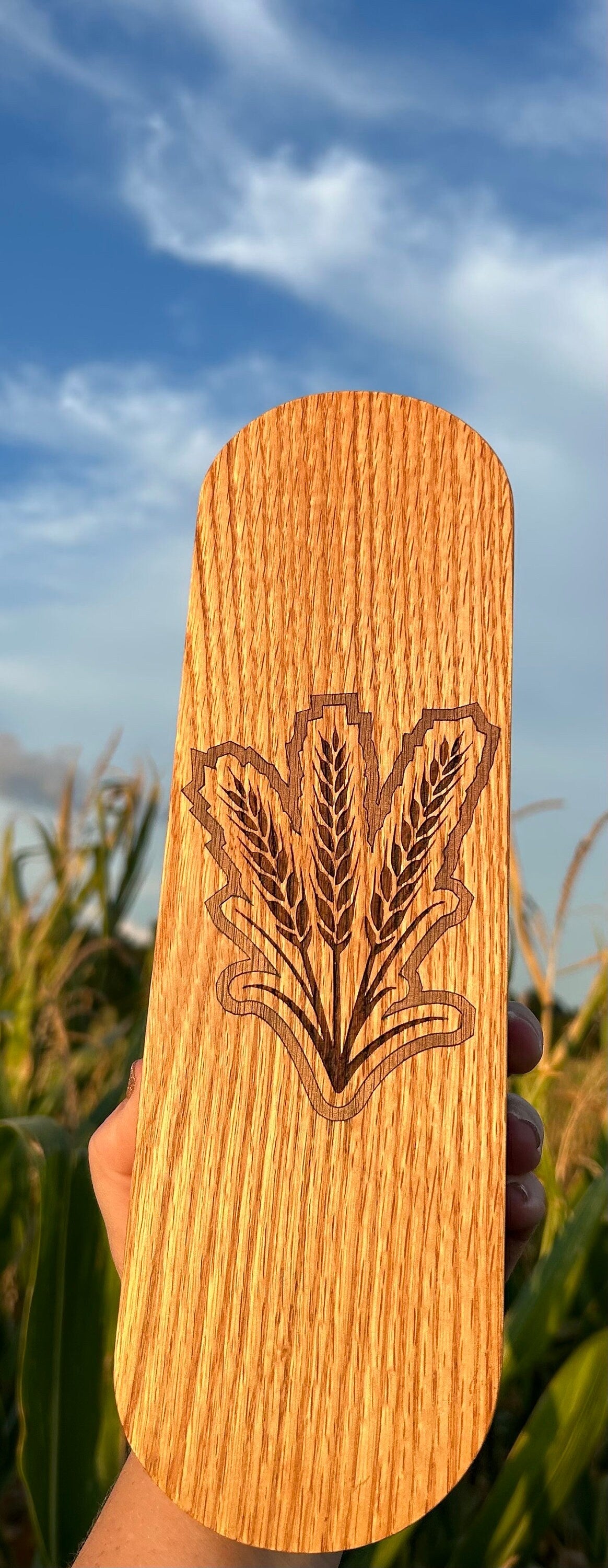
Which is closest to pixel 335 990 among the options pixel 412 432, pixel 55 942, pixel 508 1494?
pixel 412 432

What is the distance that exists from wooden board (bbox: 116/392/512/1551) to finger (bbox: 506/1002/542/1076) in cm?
5

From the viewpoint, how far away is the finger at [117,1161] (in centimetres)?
68

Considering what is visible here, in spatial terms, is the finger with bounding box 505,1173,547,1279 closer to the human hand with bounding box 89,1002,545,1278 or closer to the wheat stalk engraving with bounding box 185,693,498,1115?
the human hand with bounding box 89,1002,545,1278

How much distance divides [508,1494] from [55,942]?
1297 mm

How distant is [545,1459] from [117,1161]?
0.54 metres

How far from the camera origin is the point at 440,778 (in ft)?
2.05

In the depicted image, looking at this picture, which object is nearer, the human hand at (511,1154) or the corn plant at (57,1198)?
the human hand at (511,1154)

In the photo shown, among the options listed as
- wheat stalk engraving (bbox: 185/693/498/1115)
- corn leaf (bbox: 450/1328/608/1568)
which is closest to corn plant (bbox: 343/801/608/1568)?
corn leaf (bbox: 450/1328/608/1568)

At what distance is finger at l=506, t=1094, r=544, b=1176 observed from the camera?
2.02ft

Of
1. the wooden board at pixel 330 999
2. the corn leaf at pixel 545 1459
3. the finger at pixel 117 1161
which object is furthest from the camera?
the corn leaf at pixel 545 1459

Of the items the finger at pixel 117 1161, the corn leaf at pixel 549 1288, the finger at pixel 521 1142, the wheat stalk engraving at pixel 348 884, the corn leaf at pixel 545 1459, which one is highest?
the wheat stalk engraving at pixel 348 884

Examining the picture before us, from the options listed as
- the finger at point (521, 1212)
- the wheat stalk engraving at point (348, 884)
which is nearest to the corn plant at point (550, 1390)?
the finger at point (521, 1212)

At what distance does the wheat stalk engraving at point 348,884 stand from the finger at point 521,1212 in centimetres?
11

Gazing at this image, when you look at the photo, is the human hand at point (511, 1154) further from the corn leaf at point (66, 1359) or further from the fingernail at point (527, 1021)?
the corn leaf at point (66, 1359)
